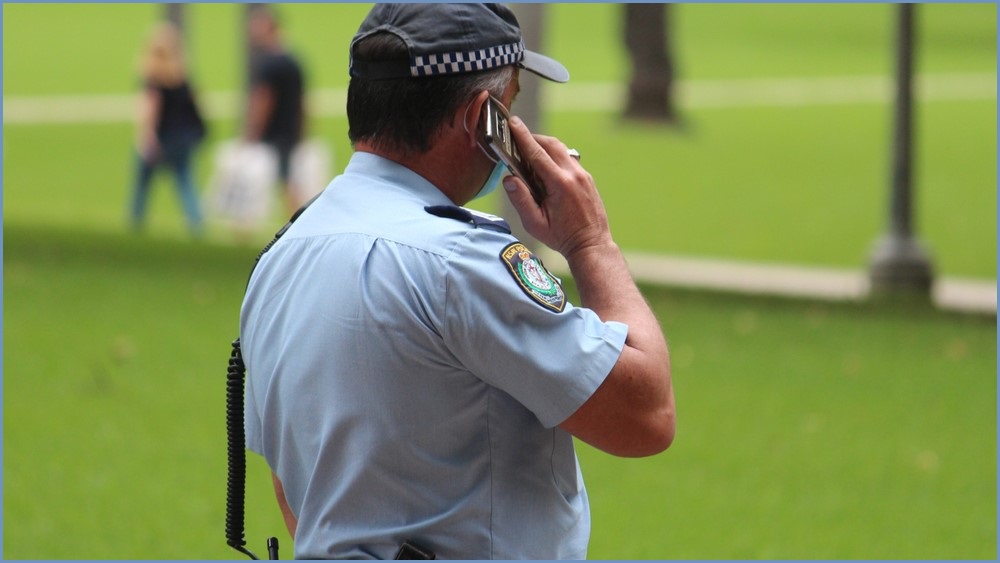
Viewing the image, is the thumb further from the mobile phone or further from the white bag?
the white bag

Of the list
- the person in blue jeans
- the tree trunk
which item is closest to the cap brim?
the person in blue jeans

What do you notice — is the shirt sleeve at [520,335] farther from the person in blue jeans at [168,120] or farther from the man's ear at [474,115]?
the person in blue jeans at [168,120]

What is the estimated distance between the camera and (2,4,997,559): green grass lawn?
6348 millimetres

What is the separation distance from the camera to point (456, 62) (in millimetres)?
2438

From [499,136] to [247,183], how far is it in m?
13.1

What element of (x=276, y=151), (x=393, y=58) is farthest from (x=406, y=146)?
(x=276, y=151)

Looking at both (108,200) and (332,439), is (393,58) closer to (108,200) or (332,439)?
(332,439)

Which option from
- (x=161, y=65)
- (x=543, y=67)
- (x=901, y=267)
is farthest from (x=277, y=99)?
(x=543, y=67)

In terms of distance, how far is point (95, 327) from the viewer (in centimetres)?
1005

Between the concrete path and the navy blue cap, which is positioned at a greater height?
the navy blue cap

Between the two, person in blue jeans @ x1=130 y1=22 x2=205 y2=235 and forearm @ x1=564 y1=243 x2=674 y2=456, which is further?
person in blue jeans @ x1=130 y1=22 x2=205 y2=235

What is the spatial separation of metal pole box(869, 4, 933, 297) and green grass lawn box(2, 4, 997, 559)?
1.07 m

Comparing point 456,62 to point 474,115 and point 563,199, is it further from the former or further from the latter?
point 563,199

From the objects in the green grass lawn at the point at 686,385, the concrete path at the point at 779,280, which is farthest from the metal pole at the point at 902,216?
the green grass lawn at the point at 686,385
